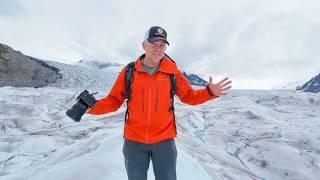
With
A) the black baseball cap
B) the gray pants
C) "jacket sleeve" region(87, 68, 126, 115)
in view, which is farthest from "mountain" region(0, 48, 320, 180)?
the black baseball cap

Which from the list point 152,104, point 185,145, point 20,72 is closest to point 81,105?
point 152,104

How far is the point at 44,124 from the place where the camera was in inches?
533

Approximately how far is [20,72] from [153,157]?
1219 inches

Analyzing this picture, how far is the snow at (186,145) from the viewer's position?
20.2 ft

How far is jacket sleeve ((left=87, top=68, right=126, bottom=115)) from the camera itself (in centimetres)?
374

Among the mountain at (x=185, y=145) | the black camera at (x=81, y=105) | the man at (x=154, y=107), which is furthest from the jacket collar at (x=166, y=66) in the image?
the mountain at (x=185, y=145)

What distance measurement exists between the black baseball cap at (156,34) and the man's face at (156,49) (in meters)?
0.03

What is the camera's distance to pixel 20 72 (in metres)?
32.5

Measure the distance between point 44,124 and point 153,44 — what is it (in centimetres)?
1071

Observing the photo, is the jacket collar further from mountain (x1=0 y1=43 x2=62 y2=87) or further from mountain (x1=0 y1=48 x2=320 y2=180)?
mountain (x1=0 y1=43 x2=62 y2=87)

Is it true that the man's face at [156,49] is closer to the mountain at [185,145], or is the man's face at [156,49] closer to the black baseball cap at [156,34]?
the black baseball cap at [156,34]

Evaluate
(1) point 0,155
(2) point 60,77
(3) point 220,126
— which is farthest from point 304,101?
(2) point 60,77

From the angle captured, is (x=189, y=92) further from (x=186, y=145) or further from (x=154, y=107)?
(x=186, y=145)

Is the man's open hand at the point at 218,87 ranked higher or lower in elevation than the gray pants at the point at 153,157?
higher
